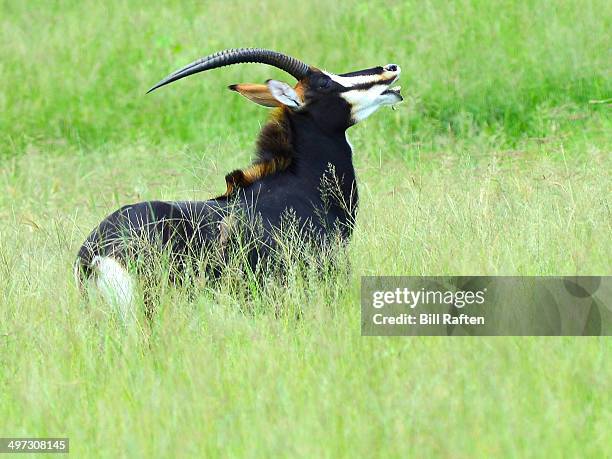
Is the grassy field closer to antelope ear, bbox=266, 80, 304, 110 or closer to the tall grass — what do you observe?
the tall grass

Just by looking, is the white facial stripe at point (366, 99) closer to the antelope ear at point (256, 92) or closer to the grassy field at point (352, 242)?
the antelope ear at point (256, 92)

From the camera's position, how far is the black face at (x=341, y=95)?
713 centimetres

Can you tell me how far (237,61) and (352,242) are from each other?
1.37m

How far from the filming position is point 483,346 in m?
4.90

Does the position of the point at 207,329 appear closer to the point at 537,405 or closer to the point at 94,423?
the point at 94,423

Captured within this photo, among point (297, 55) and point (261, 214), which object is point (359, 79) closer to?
point (261, 214)

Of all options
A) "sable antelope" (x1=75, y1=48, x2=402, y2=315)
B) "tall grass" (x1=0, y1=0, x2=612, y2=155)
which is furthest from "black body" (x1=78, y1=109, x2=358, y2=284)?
"tall grass" (x1=0, y1=0, x2=612, y2=155)

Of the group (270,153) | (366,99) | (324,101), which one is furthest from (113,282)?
(366,99)

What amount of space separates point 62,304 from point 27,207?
17.0ft

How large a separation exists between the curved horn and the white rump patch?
42.5 inches

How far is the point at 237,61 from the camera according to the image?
22.0 feet

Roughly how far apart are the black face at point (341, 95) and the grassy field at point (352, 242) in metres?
0.74

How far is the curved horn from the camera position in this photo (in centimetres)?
666

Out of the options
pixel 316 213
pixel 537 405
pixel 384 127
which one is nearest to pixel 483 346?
pixel 537 405
